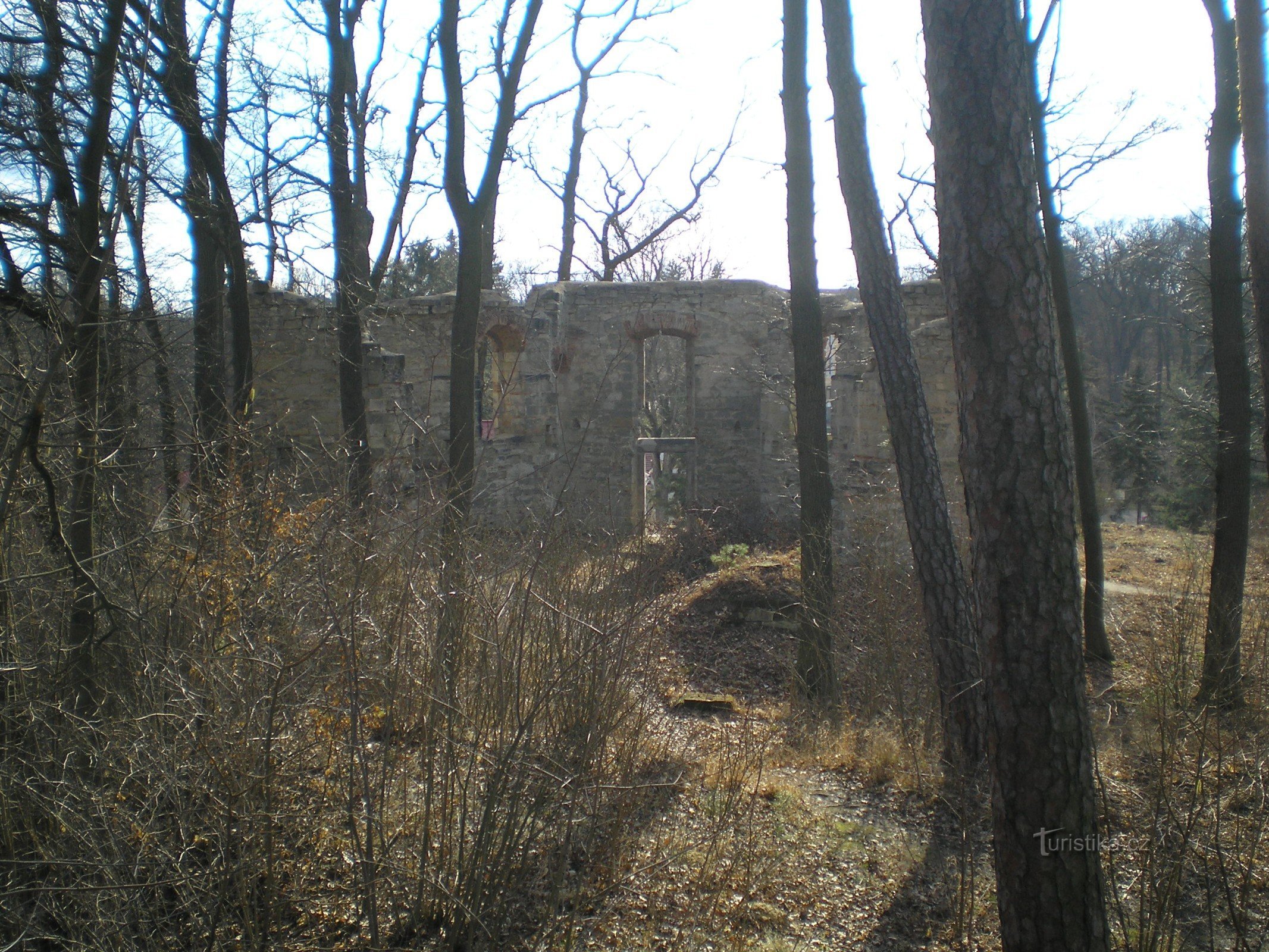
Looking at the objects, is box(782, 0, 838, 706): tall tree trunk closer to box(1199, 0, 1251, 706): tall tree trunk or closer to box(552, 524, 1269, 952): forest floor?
box(552, 524, 1269, 952): forest floor

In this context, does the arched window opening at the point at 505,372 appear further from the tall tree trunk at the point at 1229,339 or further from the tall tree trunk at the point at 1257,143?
the tall tree trunk at the point at 1257,143

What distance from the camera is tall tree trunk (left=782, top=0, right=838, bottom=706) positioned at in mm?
7281

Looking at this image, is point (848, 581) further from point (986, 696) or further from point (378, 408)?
point (378, 408)

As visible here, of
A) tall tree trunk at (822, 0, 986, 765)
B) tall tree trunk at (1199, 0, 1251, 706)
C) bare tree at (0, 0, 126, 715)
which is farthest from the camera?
tall tree trunk at (1199, 0, 1251, 706)

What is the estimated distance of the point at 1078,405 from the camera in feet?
28.9

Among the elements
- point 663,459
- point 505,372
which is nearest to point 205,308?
point 505,372

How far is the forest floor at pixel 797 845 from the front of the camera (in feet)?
11.5

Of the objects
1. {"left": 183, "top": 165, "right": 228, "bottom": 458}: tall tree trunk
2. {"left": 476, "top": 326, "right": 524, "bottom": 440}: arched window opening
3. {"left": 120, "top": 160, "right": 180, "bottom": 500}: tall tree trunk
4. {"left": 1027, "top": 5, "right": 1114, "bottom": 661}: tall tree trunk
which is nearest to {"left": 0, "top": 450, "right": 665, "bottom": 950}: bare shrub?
{"left": 120, "top": 160, "right": 180, "bottom": 500}: tall tree trunk

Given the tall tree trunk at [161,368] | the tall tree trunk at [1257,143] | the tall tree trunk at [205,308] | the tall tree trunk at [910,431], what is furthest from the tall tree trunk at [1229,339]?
the tall tree trunk at [205,308]

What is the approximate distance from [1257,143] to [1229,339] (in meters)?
2.29

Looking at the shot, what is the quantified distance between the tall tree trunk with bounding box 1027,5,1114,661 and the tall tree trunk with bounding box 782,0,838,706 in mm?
3006

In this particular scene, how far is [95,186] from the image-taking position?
→ 3.82 m

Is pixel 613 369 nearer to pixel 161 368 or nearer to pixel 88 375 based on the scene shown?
pixel 161 368

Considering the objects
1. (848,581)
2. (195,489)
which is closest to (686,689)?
(848,581)
